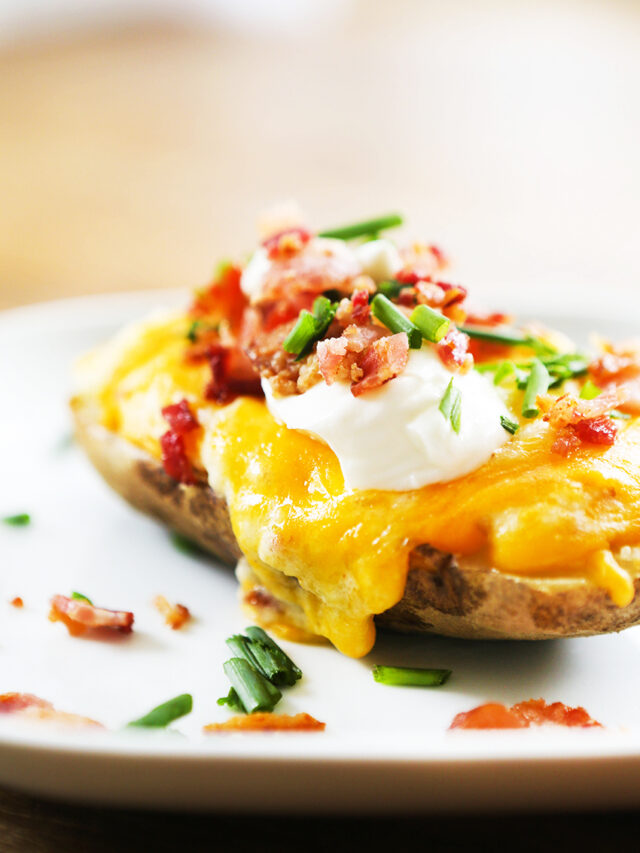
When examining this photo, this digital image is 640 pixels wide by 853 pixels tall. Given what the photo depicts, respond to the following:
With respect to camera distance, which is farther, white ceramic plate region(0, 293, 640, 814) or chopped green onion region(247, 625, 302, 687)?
chopped green onion region(247, 625, 302, 687)

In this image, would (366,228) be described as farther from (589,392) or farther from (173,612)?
(173,612)

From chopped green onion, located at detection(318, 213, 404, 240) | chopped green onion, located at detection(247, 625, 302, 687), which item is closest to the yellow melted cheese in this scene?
chopped green onion, located at detection(247, 625, 302, 687)

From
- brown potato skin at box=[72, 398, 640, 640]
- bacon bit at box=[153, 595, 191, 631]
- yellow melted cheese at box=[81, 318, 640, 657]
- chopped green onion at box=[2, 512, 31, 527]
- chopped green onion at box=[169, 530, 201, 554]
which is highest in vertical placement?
yellow melted cheese at box=[81, 318, 640, 657]

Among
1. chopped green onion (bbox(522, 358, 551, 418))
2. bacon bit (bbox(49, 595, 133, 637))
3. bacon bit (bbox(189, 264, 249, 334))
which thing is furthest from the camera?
bacon bit (bbox(189, 264, 249, 334))

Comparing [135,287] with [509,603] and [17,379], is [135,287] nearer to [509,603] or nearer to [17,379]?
[17,379]

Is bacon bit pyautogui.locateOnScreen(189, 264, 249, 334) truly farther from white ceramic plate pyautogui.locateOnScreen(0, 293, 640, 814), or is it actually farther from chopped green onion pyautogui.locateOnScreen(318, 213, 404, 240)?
white ceramic plate pyautogui.locateOnScreen(0, 293, 640, 814)

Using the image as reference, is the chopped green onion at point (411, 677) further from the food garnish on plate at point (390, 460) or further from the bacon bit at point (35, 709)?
the bacon bit at point (35, 709)

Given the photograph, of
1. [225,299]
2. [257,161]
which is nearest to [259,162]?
[257,161]
